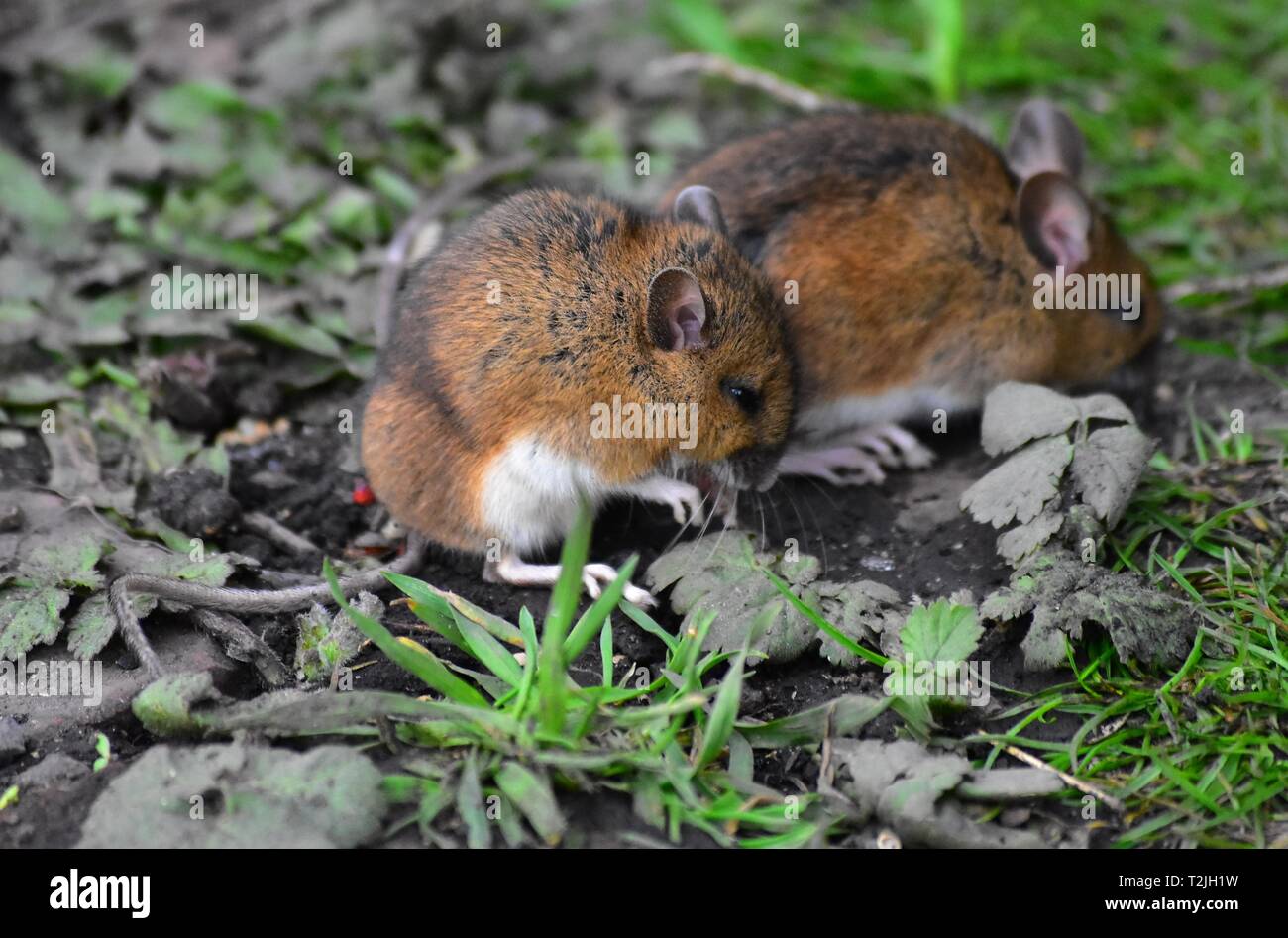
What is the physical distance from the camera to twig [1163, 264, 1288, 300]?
6.50m

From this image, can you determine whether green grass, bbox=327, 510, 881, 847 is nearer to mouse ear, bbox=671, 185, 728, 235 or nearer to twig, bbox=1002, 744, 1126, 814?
twig, bbox=1002, 744, 1126, 814

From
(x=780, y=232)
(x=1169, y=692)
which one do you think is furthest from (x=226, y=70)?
(x=1169, y=692)

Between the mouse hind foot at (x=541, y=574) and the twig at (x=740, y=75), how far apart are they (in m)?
4.09

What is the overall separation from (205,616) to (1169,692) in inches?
137

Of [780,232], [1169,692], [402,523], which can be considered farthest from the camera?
[780,232]

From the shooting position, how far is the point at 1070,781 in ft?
13.5

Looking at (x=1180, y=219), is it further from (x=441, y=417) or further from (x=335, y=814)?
(x=335, y=814)

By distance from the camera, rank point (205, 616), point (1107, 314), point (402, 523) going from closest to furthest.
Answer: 1. point (205, 616)
2. point (402, 523)
3. point (1107, 314)

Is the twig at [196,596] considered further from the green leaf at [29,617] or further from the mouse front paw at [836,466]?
the mouse front paw at [836,466]

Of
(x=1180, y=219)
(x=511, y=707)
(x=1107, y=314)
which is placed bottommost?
(x=511, y=707)

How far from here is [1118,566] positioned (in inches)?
192

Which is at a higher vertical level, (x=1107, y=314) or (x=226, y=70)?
(x=226, y=70)

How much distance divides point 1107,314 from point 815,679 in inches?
110

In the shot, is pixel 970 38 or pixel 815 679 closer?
pixel 815 679
